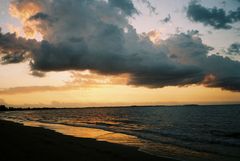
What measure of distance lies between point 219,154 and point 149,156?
6.20 meters

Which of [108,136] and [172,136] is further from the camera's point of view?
[172,136]

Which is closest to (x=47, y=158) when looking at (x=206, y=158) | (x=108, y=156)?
(x=108, y=156)

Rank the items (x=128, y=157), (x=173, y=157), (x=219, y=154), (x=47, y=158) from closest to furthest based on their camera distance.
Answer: (x=47, y=158) → (x=128, y=157) → (x=173, y=157) → (x=219, y=154)

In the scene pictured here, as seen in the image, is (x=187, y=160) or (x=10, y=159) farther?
(x=187, y=160)

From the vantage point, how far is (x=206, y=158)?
1864cm

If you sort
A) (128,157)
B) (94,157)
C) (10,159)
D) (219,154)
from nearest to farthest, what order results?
(10,159)
(94,157)
(128,157)
(219,154)

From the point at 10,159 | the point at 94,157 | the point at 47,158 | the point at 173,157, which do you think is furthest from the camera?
the point at 173,157

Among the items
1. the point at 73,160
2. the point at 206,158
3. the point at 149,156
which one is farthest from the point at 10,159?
the point at 206,158

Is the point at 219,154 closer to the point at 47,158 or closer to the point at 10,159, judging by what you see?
the point at 47,158

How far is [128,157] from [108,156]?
52.1 inches

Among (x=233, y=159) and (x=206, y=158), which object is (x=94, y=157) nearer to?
(x=206, y=158)

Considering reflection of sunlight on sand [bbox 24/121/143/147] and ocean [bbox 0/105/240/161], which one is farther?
reflection of sunlight on sand [bbox 24/121/143/147]

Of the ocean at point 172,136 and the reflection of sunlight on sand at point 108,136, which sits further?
the reflection of sunlight on sand at point 108,136

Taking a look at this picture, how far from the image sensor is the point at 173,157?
1856 centimetres
